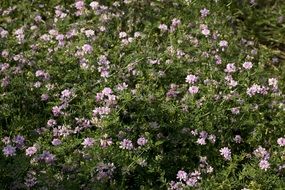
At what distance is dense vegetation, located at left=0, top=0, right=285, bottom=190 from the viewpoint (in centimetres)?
422

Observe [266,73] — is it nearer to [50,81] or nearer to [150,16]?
[150,16]

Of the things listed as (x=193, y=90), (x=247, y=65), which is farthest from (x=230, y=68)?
(x=193, y=90)

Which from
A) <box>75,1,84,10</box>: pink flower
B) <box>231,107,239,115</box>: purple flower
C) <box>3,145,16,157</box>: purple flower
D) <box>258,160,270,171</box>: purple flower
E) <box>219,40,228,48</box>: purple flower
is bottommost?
<box>258,160,270,171</box>: purple flower

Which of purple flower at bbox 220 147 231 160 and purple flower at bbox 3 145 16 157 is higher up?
purple flower at bbox 3 145 16 157

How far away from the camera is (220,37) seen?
18.3 ft

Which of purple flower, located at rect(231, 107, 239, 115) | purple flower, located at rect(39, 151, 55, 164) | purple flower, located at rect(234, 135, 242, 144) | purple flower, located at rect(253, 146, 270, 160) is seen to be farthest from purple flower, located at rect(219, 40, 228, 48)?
purple flower, located at rect(39, 151, 55, 164)

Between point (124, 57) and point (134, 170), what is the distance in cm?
132

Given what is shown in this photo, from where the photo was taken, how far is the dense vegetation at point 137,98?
166 inches

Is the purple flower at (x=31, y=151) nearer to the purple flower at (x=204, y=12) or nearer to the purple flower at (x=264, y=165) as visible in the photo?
the purple flower at (x=264, y=165)

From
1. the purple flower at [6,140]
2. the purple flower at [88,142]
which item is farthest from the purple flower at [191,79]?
the purple flower at [6,140]

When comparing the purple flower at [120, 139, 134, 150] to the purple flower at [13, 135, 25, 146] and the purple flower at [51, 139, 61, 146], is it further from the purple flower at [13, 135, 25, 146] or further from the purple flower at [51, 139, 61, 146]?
the purple flower at [13, 135, 25, 146]

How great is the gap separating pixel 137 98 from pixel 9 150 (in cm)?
112

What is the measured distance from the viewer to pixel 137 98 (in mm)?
4668

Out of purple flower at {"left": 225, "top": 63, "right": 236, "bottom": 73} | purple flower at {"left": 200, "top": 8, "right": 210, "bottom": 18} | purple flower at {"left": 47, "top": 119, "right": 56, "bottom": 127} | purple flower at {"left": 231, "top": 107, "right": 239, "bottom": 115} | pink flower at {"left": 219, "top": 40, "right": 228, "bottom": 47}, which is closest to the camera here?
purple flower at {"left": 47, "top": 119, "right": 56, "bottom": 127}
